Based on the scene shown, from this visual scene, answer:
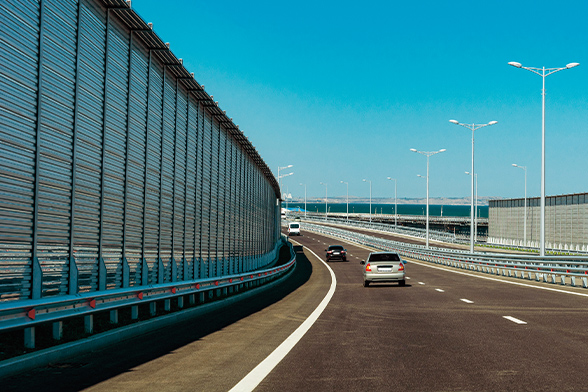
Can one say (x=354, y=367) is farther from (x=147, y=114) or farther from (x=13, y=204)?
(x=147, y=114)

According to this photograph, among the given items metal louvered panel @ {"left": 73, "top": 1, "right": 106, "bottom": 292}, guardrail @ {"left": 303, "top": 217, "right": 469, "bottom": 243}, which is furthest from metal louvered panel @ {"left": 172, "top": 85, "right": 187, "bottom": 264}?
guardrail @ {"left": 303, "top": 217, "right": 469, "bottom": 243}

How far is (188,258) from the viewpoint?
23.0 meters

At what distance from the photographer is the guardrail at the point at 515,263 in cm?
3080

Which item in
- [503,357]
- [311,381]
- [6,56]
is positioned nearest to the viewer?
[311,381]

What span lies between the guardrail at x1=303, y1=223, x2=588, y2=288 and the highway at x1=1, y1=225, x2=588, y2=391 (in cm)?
1230

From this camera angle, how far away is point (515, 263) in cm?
3806

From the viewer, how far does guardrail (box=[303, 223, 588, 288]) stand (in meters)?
30.8

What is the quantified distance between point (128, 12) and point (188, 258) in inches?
359

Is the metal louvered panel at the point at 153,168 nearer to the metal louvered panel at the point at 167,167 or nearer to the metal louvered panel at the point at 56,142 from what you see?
the metal louvered panel at the point at 167,167

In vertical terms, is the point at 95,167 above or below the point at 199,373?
above

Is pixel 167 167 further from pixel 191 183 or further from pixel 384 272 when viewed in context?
pixel 384 272

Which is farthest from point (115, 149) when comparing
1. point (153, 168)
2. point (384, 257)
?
point (384, 257)

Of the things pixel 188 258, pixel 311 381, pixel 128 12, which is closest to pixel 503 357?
pixel 311 381

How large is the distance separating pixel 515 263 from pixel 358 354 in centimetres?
2938
